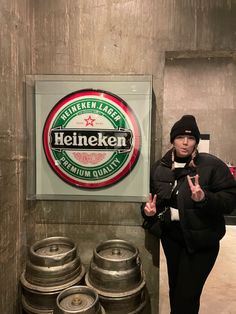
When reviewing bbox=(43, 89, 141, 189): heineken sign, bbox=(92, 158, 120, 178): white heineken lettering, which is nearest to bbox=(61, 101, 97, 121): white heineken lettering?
bbox=(43, 89, 141, 189): heineken sign

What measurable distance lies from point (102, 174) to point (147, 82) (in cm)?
73

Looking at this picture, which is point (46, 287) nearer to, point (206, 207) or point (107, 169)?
point (107, 169)

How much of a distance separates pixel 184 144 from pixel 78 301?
1125 mm

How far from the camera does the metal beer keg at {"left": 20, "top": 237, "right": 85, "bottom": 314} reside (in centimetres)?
177

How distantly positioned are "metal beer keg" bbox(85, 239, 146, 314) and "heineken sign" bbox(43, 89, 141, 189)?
562mm

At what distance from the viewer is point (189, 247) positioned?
1.87m

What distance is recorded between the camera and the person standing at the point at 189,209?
1841 millimetres

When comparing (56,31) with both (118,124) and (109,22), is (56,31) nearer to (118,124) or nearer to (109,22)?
(109,22)

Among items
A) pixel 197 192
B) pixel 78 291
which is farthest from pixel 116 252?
pixel 197 192

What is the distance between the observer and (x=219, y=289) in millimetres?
2953

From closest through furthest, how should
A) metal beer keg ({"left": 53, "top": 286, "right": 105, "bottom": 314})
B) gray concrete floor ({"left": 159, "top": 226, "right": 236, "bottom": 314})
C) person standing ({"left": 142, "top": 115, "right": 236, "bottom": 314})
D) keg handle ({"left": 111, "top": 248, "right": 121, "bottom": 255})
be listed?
1. metal beer keg ({"left": 53, "top": 286, "right": 105, "bottom": 314})
2. person standing ({"left": 142, "top": 115, "right": 236, "bottom": 314})
3. keg handle ({"left": 111, "top": 248, "right": 121, "bottom": 255})
4. gray concrete floor ({"left": 159, "top": 226, "right": 236, "bottom": 314})

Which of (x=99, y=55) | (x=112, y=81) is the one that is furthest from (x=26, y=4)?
(x=112, y=81)

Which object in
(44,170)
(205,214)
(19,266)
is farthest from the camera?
(44,170)

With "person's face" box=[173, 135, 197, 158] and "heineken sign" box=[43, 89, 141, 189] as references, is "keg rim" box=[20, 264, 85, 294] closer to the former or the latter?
"heineken sign" box=[43, 89, 141, 189]
